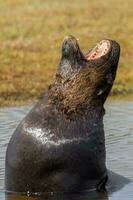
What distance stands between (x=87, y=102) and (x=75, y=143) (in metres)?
0.52

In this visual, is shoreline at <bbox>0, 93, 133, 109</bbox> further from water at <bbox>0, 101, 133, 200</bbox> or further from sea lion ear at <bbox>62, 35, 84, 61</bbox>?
sea lion ear at <bbox>62, 35, 84, 61</bbox>

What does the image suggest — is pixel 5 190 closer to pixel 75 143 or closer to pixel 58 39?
pixel 75 143

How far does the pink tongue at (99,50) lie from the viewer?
10344 millimetres

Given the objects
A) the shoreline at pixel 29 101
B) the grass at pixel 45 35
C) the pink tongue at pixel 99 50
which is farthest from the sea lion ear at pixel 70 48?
the grass at pixel 45 35

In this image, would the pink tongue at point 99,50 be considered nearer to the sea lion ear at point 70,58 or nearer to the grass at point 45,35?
the sea lion ear at point 70,58

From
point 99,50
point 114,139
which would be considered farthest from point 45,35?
point 99,50

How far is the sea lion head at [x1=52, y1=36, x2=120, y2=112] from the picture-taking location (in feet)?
34.0

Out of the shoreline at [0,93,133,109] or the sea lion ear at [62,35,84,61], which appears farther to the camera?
the shoreline at [0,93,133,109]

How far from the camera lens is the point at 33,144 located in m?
10.2

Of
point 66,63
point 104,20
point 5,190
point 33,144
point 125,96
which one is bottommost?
point 104,20

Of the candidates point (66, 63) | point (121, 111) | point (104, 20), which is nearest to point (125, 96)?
point (121, 111)

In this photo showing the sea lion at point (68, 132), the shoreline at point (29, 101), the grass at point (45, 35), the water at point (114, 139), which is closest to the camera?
the sea lion at point (68, 132)

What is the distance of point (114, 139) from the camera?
1369 cm

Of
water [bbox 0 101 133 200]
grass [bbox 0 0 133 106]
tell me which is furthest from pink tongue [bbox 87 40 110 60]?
grass [bbox 0 0 133 106]
